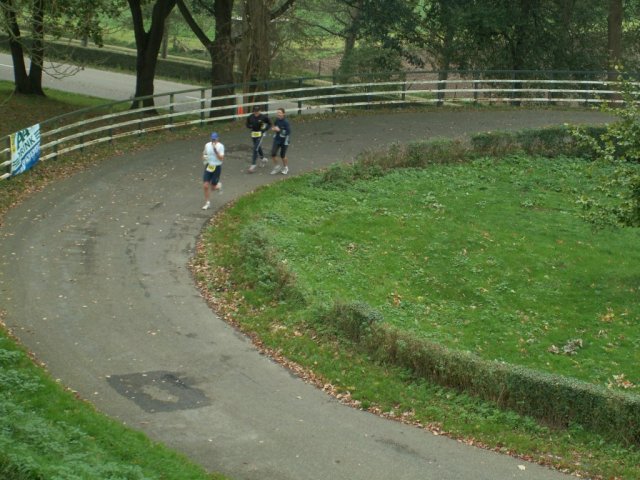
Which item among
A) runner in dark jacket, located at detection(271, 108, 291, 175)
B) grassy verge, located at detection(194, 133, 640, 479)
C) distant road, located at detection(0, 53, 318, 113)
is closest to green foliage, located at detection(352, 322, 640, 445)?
grassy verge, located at detection(194, 133, 640, 479)

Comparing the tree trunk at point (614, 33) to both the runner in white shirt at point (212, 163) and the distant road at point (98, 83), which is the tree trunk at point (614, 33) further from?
the runner in white shirt at point (212, 163)

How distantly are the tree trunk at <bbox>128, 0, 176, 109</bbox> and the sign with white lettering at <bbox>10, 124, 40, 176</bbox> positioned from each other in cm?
969

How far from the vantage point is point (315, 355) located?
15758 mm

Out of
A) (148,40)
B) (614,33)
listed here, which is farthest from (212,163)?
(614,33)

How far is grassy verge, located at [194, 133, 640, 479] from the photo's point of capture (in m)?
14.2

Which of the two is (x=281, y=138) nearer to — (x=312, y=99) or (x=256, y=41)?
(x=256, y=41)

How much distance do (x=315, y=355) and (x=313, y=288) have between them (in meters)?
2.79

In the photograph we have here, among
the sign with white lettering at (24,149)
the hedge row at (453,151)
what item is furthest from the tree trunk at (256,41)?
the sign with white lettering at (24,149)

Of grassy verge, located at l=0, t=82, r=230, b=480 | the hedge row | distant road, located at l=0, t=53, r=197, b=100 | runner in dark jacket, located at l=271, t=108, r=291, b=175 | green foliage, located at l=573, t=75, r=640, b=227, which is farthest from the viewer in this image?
distant road, located at l=0, t=53, r=197, b=100

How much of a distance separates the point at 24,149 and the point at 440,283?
11.1 m

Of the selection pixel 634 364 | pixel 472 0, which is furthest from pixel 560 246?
pixel 472 0

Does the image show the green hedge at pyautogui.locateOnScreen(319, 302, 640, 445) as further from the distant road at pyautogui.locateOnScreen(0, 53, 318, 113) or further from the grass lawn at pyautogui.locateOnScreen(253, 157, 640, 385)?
the distant road at pyautogui.locateOnScreen(0, 53, 318, 113)

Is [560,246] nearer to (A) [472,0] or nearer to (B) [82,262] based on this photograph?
(B) [82,262]

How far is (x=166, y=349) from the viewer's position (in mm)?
15797
